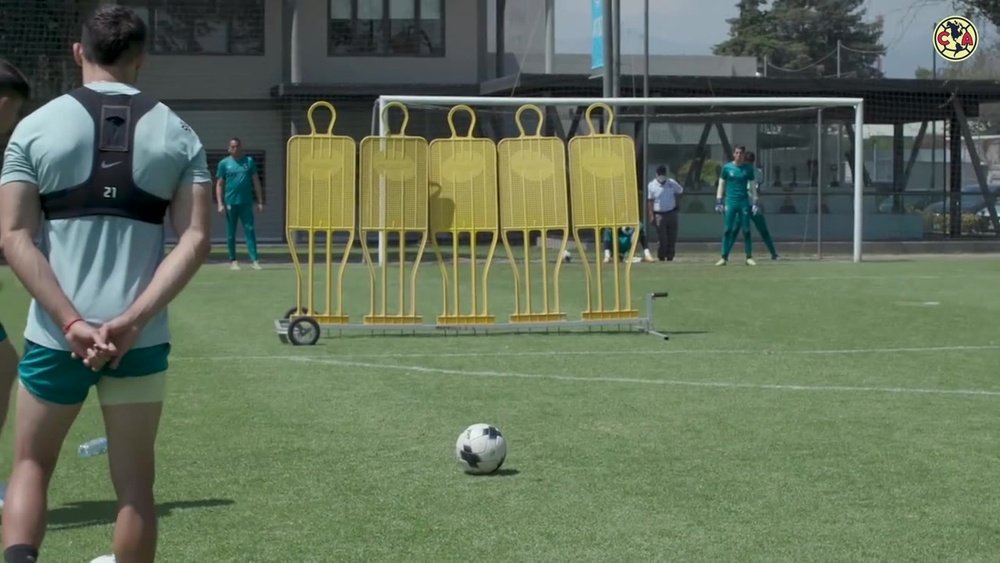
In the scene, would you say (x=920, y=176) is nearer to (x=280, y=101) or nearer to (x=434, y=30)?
(x=434, y=30)

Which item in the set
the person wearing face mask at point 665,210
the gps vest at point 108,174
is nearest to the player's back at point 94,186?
the gps vest at point 108,174

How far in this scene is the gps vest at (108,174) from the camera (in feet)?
14.4

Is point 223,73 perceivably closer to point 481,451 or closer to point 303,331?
point 303,331

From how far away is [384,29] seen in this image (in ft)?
127

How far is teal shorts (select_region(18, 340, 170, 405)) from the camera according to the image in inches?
176

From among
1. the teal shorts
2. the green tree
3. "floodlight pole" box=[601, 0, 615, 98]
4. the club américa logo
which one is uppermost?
the green tree

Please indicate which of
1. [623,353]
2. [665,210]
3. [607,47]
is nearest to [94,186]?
[623,353]

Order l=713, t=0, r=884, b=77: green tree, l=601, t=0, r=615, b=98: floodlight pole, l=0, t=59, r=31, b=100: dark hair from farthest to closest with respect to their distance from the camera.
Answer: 1. l=713, t=0, r=884, b=77: green tree
2. l=601, t=0, r=615, b=98: floodlight pole
3. l=0, t=59, r=31, b=100: dark hair

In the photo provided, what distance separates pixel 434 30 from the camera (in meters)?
38.8

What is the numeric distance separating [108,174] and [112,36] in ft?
1.41

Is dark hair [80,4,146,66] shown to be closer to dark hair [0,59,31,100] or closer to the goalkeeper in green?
dark hair [0,59,31,100]

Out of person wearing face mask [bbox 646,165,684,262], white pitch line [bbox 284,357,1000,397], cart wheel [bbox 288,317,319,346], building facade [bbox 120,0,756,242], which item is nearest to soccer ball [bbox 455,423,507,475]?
white pitch line [bbox 284,357,1000,397]

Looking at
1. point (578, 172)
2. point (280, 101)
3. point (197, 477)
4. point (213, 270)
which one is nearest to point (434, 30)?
point (280, 101)

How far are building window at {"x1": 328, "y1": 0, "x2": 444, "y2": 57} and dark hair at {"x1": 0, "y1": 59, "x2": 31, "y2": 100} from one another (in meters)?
32.7
